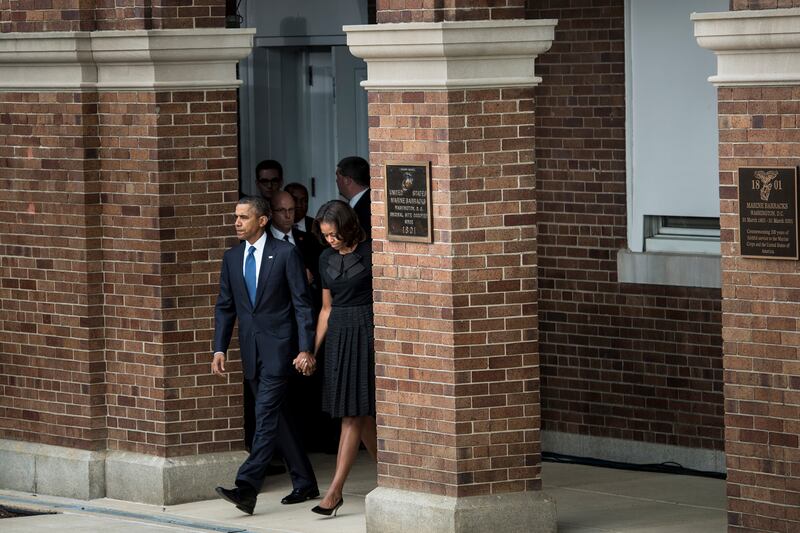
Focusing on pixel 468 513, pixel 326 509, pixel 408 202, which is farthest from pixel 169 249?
pixel 468 513

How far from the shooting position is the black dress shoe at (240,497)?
11875 mm

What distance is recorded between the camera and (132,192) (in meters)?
12.8

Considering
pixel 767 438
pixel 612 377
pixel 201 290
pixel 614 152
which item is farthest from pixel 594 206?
pixel 767 438

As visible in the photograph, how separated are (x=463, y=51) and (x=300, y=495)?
11.7 feet

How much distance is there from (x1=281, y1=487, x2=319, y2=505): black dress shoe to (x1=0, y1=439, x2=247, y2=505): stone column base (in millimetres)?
517

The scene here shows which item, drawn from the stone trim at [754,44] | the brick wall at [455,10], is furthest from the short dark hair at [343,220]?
the stone trim at [754,44]

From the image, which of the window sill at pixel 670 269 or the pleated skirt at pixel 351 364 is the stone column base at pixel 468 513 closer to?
the pleated skirt at pixel 351 364

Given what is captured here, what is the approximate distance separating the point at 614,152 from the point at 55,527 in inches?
191

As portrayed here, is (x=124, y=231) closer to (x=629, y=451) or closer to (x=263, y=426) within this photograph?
(x=263, y=426)

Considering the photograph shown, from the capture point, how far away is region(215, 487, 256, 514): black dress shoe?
1188cm

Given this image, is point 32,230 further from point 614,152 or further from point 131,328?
point 614,152

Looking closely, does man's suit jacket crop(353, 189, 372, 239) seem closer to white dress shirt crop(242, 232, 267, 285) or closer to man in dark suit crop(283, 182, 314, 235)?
man in dark suit crop(283, 182, 314, 235)

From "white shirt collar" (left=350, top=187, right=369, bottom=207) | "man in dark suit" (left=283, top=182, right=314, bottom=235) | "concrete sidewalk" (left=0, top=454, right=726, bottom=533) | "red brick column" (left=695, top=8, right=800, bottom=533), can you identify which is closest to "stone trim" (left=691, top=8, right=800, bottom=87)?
"red brick column" (left=695, top=8, right=800, bottom=533)

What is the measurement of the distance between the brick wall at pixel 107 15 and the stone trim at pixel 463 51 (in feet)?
6.95
